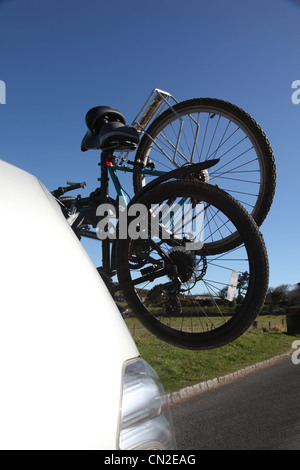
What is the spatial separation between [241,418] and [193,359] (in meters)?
3.46

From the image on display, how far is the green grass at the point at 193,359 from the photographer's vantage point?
886 centimetres

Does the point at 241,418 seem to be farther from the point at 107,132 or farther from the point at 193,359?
the point at 107,132

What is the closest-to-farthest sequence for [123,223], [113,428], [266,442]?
[113,428]
[123,223]
[266,442]

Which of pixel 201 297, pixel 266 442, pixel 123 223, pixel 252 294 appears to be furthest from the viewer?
pixel 266 442

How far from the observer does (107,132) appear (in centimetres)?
249

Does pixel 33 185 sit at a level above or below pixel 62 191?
below

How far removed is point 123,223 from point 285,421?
8.19 m

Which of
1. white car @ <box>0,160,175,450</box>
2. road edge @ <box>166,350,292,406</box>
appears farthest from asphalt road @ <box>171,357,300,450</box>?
white car @ <box>0,160,175,450</box>

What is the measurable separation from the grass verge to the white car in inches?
162

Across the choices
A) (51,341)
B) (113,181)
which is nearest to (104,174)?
(113,181)

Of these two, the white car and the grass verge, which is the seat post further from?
the grass verge
